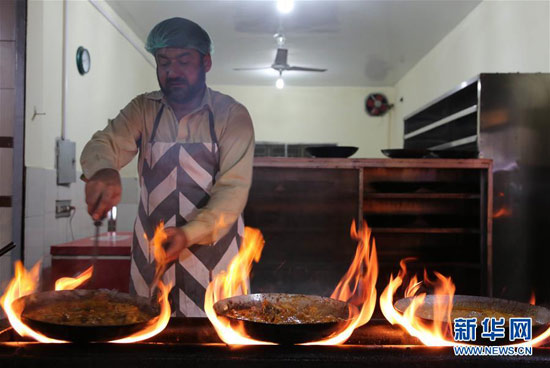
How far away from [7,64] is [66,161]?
895 mm

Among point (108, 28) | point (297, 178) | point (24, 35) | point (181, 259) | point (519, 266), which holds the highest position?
point (108, 28)

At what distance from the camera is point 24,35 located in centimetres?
299

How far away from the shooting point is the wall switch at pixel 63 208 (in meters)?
3.62

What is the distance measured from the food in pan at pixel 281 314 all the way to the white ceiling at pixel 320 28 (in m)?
4.14

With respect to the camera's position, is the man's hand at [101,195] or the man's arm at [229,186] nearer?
the man's hand at [101,195]

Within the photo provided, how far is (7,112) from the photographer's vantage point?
2988 millimetres

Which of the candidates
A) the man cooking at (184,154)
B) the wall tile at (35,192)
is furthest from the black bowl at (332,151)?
the wall tile at (35,192)

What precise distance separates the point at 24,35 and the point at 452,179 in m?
3.18

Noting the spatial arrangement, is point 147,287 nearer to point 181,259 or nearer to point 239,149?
point 181,259

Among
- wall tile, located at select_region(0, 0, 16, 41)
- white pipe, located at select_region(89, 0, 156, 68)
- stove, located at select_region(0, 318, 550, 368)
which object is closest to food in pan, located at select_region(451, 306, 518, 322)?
stove, located at select_region(0, 318, 550, 368)

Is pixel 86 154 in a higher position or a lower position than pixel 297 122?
lower

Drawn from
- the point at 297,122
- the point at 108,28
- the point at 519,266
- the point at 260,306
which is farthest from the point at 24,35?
the point at 297,122

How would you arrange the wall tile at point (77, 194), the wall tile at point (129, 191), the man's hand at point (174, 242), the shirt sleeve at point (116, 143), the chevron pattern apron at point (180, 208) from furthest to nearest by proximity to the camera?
the wall tile at point (129, 191)
the wall tile at point (77, 194)
the chevron pattern apron at point (180, 208)
the shirt sleeve at point (116, 143)
the man's hand at point (174, 242)

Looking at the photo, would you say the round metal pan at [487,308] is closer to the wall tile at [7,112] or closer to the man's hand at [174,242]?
the man's hand at [174,242]
